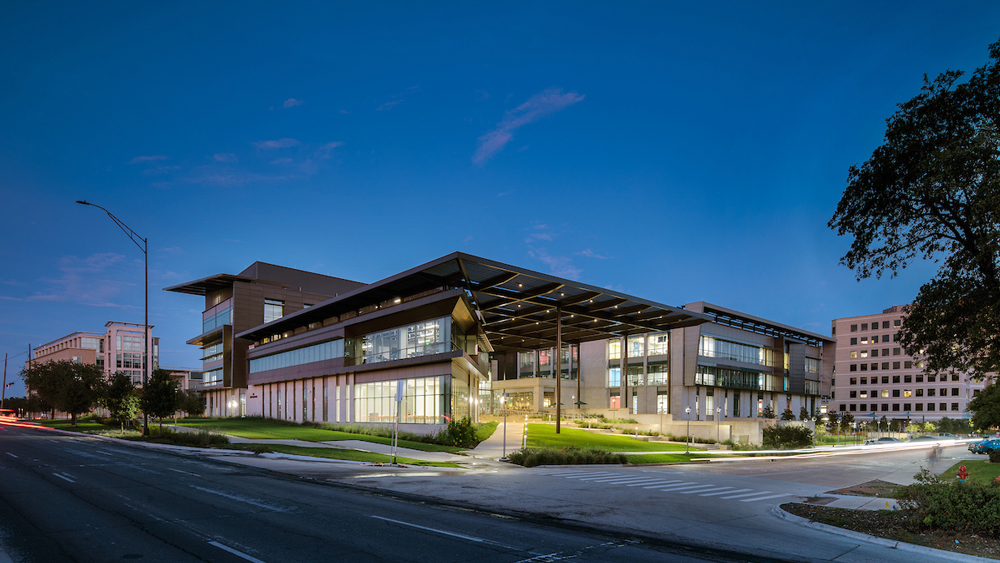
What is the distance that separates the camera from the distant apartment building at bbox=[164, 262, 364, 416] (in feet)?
268

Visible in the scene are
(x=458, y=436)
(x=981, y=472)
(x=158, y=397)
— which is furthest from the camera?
(x=158, y=397)

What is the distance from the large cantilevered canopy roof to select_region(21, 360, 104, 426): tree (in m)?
17.7

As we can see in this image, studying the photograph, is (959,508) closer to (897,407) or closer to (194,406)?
(194,406)

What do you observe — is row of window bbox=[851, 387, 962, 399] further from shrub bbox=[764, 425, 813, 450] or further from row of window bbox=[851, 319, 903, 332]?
shrub bbox=[764, 425, 813, 450]

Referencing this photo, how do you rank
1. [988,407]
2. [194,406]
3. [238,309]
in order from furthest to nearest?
[194,406]
[238,309]
[988,407]

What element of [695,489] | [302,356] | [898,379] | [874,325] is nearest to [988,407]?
[695,489]

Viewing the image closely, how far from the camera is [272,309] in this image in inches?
3393

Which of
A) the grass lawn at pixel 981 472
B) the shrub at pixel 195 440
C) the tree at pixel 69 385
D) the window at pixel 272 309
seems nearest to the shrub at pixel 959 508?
the grass lawn at pixel 981 472

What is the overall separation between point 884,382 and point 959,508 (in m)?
161

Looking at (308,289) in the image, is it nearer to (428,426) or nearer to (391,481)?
(428,426)

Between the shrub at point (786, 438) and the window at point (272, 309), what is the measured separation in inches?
2720

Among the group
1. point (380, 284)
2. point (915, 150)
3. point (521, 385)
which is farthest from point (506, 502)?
point (521, 385)

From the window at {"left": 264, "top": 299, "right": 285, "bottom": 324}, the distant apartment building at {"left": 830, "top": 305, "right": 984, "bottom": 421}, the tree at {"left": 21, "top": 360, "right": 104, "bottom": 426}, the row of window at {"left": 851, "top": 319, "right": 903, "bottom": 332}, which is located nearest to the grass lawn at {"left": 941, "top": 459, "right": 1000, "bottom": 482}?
the tree at {"left": 21, "top": 360, "right": 104, "bottom": 426}

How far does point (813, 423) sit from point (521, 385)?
5328cm
